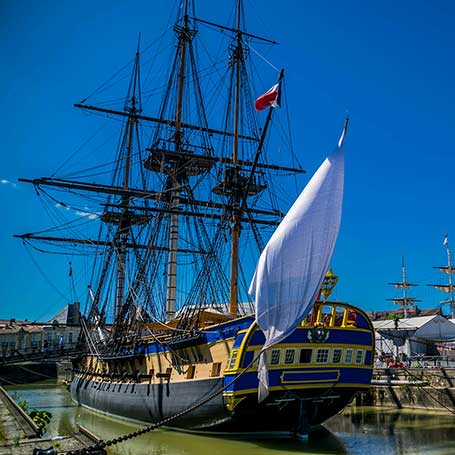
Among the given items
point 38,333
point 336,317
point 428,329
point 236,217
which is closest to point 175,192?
point 236,217

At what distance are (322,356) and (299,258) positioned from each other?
5.47 m

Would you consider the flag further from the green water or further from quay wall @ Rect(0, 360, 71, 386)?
quay wall @ Rect(0, 360, 71, 386)

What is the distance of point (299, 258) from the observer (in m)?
15.0

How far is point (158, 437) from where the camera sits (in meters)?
19.8

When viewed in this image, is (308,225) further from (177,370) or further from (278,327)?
(177,370)

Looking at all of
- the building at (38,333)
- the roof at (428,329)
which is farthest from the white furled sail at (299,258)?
the building at (38,333)

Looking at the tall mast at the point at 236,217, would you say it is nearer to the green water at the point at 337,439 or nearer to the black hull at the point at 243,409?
the black hull at the point at 243,409

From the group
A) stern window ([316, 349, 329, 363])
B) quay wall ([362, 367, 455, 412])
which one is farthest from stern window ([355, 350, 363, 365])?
quay wall ([362, 367, 455, 412])

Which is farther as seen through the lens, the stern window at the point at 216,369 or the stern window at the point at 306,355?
the stern window at the point at 216,369

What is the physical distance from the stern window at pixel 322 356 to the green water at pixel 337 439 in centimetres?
281

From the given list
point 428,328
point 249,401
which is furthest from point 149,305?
point 428,328

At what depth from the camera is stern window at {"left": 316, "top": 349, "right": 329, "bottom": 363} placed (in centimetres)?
1862

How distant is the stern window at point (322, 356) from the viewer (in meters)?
18.6

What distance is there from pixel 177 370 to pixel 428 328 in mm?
25452
